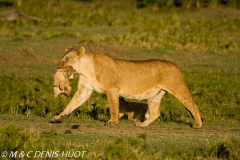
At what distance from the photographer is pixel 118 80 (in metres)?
12.1

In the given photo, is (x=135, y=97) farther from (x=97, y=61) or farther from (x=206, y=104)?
(x=206, y=104)

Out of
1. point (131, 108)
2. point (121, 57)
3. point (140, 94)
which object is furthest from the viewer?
point (121, 57)

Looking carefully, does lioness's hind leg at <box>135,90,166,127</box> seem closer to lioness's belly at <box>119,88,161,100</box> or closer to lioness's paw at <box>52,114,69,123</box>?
lioness's belly at <box>119,88,161,100</box>

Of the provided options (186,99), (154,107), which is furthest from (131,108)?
(186,99)

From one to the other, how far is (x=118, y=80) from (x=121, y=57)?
11.6 meters

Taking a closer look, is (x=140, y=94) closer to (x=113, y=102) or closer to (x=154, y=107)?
(x=154, y=107)

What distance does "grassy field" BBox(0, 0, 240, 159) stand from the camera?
10.2 metres

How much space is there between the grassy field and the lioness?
0.32m

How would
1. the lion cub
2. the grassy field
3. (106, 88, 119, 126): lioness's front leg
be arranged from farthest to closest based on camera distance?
the lion cub → (106, 88, 119, 126): lioness's front leg → the grassy field

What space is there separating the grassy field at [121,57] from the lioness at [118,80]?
1.05 feet

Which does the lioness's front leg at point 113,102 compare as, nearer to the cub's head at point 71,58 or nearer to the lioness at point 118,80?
the lioness at point 118,80

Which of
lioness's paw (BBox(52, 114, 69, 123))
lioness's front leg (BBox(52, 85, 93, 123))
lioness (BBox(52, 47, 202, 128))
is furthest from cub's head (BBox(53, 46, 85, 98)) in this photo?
lioness's paw (BBox(52, 114, 69, 123))

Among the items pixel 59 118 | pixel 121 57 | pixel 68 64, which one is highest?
pixel 68 64

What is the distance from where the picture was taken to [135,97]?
12.4 metres
